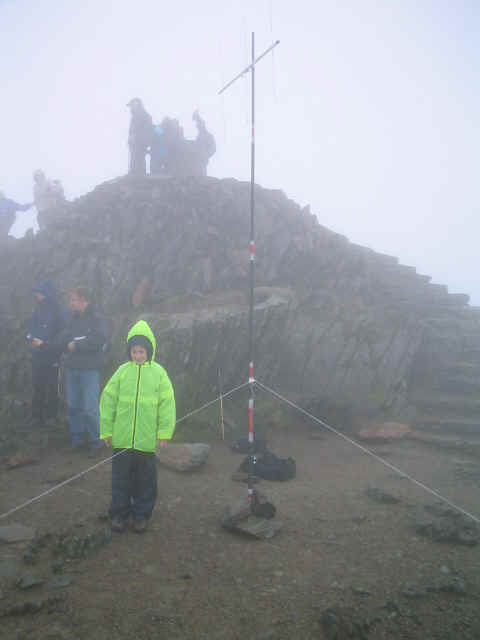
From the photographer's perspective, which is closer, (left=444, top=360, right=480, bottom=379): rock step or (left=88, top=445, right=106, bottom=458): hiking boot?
(left=88, top=445, right=106, bottom=458): hiking boot

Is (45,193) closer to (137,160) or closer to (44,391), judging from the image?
(137,160)

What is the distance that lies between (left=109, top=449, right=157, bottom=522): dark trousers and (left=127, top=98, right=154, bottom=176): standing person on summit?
1480cm

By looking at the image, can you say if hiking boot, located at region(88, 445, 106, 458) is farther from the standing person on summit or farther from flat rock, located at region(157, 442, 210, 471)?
the standing person on summit

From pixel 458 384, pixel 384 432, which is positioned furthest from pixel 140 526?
pixel 458 384

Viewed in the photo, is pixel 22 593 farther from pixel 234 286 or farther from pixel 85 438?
pixel 234 286

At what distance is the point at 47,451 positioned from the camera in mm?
7770

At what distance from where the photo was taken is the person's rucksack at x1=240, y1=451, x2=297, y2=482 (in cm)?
693

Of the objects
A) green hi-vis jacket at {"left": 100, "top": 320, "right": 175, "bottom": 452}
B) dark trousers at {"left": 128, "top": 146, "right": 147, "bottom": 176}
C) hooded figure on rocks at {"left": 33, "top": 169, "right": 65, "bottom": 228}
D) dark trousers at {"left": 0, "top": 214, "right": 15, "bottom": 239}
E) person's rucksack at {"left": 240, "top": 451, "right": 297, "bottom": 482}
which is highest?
dark trousers at {"left": 128, "top": 146, "right": 147, "bottom": 176}

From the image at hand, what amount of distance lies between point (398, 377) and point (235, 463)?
18.0ft

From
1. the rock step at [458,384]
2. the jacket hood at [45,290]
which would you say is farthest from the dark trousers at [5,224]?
the rock step at [458,384]

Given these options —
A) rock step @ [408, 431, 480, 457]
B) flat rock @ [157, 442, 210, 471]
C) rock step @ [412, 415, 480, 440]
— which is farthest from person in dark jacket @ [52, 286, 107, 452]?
rock step @ [412, 415, 480, 440]

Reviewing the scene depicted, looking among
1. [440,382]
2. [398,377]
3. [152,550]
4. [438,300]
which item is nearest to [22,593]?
[152,550]

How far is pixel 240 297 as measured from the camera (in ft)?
40.1

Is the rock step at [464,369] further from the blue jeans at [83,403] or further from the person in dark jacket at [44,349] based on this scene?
the person in dark jacket at [44,349]
